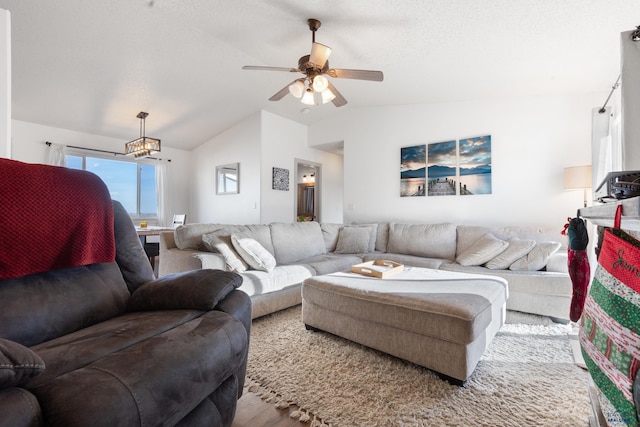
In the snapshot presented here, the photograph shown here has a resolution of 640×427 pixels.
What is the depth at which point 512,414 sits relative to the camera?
137 cm

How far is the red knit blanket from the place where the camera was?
114 centimetres

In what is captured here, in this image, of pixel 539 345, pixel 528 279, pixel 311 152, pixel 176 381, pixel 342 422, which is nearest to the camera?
pixel 176 381

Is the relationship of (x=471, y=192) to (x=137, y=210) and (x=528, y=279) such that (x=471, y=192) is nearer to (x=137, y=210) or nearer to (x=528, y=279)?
(x=528, y=279)

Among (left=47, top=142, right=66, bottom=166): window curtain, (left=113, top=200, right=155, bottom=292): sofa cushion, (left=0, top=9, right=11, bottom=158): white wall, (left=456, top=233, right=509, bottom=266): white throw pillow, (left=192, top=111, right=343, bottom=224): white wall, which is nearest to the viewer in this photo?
(left=113, top=200, right=155, bottom=292): sofa cushion

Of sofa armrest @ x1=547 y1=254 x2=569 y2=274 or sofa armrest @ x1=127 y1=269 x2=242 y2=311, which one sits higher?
sofa armrest @ x1=127 y1=269 x2=242 y2=311

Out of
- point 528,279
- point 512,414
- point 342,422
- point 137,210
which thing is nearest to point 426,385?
point 512,414

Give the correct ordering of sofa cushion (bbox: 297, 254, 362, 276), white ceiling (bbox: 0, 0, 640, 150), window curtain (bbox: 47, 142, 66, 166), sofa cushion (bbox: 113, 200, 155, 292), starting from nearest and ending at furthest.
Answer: sofa cushion (bbox: 113, 200, 155, 292) → white ceiling (bbox: 0, 0, 640, 150) → sofa cushion (bbox: 297, 254, 362, 276) → window curtain (bbox: 47, 142, 66, 166)

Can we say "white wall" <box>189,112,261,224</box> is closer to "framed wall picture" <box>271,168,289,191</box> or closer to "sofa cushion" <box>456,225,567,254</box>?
"framed wall picture" <box>271,168,289,191</box>

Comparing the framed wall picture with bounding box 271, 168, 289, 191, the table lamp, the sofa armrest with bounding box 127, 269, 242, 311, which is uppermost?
the framed wall picture with bounding box 271, 168, 289, 191

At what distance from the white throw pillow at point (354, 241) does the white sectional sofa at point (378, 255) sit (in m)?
0.01

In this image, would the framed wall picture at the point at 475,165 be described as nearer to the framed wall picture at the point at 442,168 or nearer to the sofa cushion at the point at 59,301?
the framed wall picture at the point at 442,168

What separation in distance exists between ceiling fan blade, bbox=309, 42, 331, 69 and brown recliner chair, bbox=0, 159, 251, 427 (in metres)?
1.85

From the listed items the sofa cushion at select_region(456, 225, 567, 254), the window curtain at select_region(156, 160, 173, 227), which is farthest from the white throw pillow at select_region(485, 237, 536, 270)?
the window curtain at select_region(156, 160, 173, 227)

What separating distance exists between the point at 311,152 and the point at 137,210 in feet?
12.8
